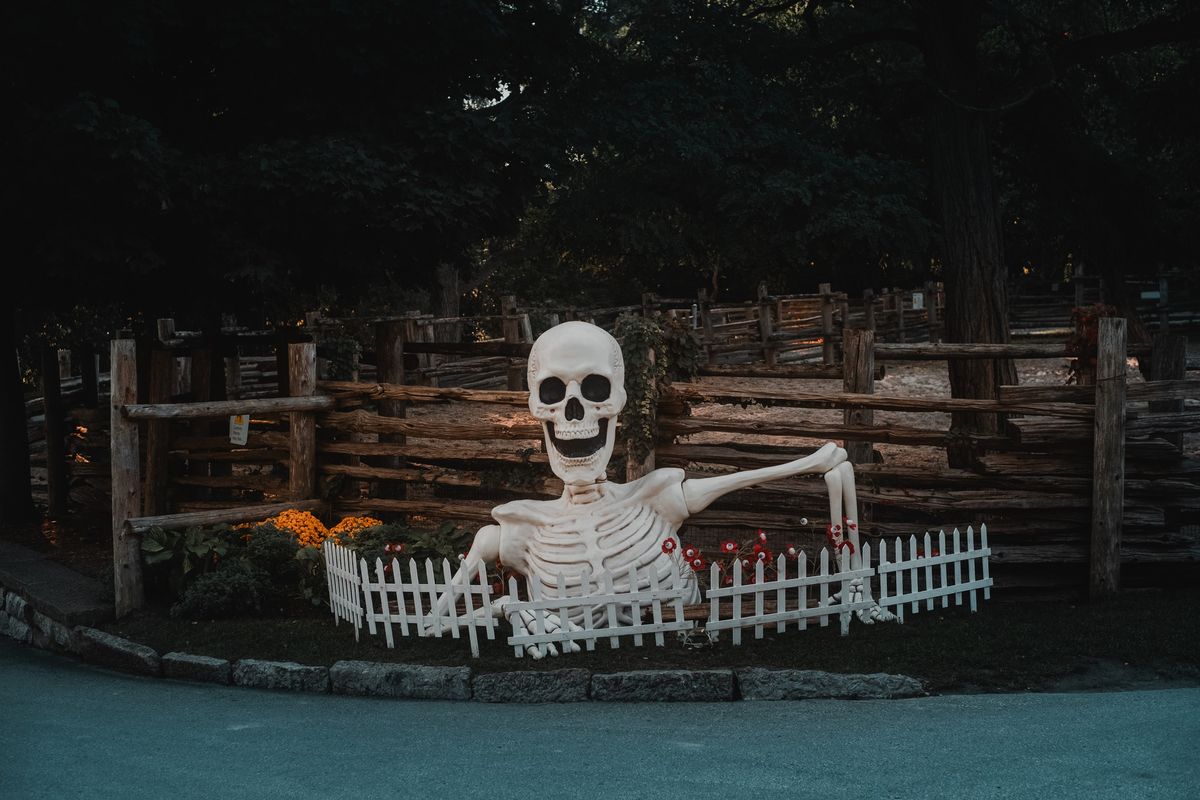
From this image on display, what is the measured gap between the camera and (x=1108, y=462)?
25.6 ft

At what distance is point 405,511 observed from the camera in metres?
9.49

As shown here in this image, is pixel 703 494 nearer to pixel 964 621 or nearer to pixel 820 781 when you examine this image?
pixel 964 621

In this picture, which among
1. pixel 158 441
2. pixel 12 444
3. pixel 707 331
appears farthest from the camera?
pixel 707 331

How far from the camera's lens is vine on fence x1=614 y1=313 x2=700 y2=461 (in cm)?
827

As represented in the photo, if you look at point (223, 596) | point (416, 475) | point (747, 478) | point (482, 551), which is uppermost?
point (747, 478)

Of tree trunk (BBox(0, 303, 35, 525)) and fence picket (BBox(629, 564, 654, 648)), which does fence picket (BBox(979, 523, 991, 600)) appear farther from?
tree trunk (BBox(0, 303, 35, 525))

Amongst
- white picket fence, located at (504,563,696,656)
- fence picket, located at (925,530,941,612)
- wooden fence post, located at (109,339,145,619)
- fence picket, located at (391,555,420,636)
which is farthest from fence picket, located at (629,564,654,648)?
wooden fence post, located at (109,339,145,619)

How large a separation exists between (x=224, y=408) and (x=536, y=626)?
351 cm

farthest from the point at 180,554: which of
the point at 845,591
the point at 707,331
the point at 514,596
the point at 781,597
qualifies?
the point at 707,331

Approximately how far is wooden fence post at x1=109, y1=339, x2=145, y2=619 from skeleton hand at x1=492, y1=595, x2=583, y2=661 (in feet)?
10.4

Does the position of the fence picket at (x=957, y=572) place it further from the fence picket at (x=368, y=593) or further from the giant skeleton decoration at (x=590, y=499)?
the fence picket at (x=368, y=593)

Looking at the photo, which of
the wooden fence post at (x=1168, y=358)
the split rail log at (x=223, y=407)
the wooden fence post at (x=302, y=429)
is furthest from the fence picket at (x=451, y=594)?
the wooden fence post at (x=1168, y=358)

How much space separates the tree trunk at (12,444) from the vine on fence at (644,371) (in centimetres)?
667

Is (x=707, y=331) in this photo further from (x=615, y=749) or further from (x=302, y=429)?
(x=615, y=749)
